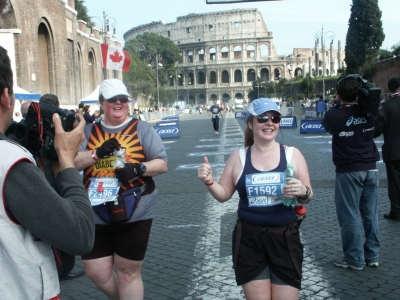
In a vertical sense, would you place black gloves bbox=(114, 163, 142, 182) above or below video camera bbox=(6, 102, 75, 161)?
below

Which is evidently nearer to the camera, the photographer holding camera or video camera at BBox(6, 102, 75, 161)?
video camera at BBox(6, 102, 75, 161)

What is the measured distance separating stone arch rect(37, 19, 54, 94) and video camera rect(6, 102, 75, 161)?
1160 inches

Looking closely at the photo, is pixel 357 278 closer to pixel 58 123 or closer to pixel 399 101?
pixel 399 101

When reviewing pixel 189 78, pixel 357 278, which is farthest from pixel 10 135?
pixel 189 78

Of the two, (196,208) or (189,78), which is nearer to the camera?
(196,208)

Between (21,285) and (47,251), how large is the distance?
149mm

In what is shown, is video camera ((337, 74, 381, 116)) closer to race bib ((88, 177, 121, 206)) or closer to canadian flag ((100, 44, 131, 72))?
race bib ((88, 177, 121, 206))

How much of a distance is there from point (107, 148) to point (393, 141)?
14.9ft

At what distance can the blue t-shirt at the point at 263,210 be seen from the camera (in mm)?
3117

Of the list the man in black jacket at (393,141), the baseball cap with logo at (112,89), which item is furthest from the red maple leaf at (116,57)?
the baseball cap with logo at (112,89)

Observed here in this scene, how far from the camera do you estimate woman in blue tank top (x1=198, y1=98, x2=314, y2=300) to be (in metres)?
3.04

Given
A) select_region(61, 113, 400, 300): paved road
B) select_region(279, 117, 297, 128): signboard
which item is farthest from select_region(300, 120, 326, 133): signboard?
select_region(61, 113, 400, 300): paved road

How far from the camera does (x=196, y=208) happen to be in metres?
7.89

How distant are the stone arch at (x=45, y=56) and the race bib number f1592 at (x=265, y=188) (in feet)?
94.4
